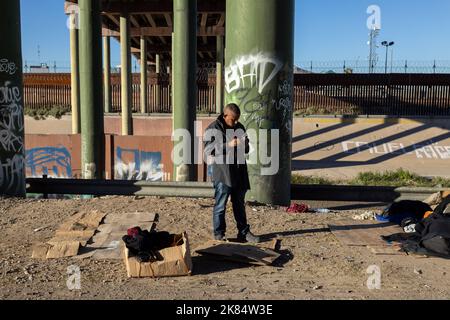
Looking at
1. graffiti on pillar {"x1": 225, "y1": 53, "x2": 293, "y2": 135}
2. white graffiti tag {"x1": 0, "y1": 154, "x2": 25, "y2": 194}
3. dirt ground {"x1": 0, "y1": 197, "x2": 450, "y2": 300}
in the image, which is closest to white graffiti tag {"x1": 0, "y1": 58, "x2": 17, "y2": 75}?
white graffiti tag {"x1": 0, "y1": 154, "x2": 25, "y2": 194}

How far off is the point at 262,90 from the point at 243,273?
377cm

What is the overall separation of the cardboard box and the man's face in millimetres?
1768

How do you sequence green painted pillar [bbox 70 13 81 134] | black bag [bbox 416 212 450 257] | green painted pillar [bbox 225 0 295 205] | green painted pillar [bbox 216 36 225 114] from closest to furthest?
black bag [bbox 416 212 450 257]
green painted pillar [bbox 225 0 295 205]
green painted pillar [bbox 70 13 81 134]
green painted pillar [bbox 216 36 225 114]

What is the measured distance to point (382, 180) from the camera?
16.7m

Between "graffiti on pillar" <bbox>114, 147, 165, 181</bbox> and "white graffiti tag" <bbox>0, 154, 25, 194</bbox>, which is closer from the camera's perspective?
"white graffiti tag" <bbox>0, 154, 25, 194</bbox>

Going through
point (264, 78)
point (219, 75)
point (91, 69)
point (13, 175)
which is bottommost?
point (13, 175)

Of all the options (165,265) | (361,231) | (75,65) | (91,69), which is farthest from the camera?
(75,65)

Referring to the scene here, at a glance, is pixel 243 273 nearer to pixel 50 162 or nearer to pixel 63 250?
pixel 63 250

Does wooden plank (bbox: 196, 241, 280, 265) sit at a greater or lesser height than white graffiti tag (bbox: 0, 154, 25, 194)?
lesser

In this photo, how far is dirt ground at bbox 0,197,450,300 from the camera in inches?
171

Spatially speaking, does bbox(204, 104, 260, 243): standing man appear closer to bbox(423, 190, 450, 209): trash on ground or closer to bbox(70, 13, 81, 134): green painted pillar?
bbox(423, 190, 450, 209): trash on ground

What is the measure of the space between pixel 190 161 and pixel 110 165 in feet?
12.7

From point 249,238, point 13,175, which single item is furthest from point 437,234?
point 13,175

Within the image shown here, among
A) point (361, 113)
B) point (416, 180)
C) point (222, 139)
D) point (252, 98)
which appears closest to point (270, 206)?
point (252, 98)
